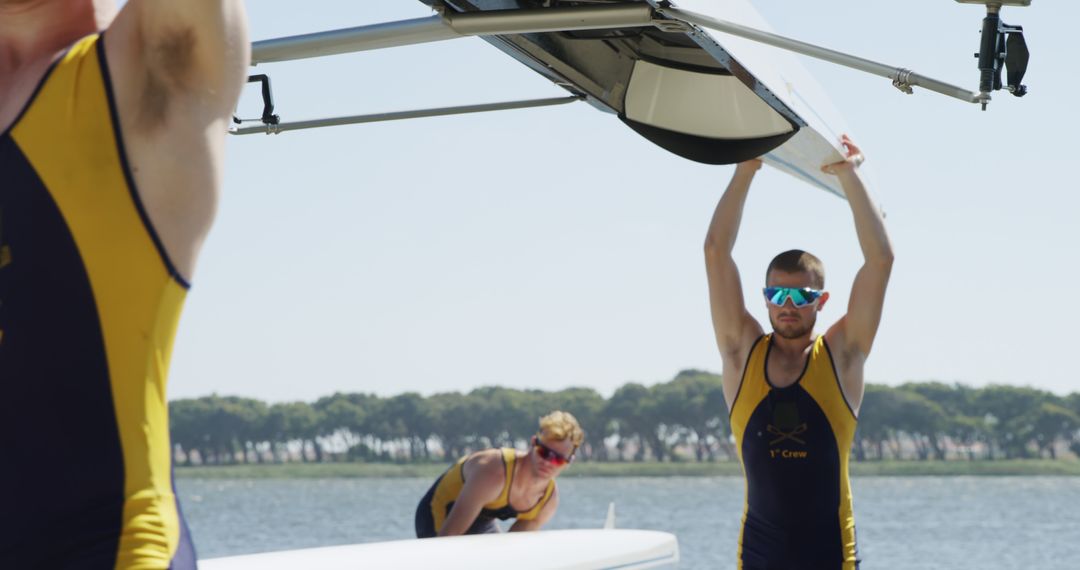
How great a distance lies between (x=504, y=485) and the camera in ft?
23.8

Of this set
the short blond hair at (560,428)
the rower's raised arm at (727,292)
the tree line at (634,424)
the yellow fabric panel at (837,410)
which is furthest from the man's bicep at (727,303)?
the tree line at (634,424)

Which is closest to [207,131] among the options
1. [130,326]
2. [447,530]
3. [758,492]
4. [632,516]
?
[130,326]

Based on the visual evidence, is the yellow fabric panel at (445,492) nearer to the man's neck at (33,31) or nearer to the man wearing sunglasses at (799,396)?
the man wearing sunglasses at (799,396)

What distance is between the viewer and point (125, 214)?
1515 mm

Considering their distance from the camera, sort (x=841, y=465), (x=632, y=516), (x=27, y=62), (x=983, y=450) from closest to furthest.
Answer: (x=27, y=62), (x=841, y=465), (x=632, y=516), (x=983, y=450)

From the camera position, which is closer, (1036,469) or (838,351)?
(838,351)

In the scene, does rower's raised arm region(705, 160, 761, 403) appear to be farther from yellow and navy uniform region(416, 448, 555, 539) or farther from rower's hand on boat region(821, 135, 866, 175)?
yellow and navy uniform region(416, 448, 555, 539)

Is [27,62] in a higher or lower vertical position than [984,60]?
lower

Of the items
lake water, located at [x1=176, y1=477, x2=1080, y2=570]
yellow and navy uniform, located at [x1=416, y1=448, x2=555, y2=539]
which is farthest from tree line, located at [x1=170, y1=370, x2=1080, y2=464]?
yellow and navy uniform, located at [x1=416, y1=448, x2=555, y2=539]

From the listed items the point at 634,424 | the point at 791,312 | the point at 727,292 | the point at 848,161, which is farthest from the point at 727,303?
the point at 634,424

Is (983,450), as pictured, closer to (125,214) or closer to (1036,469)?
(1036,469)

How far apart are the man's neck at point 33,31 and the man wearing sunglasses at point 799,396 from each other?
301 cm

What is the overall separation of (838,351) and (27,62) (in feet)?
10.4

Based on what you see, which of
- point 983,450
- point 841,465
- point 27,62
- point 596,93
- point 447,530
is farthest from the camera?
point 983,450
